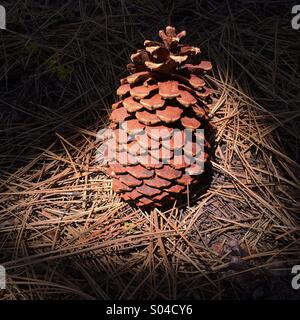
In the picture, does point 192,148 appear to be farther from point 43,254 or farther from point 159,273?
point 43,254

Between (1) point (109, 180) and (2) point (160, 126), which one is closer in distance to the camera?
(2) point (160, 126)

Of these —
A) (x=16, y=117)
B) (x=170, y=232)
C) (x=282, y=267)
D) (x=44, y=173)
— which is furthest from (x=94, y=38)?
(x=282, y=267)

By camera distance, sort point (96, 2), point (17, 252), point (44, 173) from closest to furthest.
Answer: point (17, 252) → point (44, 173) → point (96, 2)

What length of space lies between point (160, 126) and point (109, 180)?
0.32 m

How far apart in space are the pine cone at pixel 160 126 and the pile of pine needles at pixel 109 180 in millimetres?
111

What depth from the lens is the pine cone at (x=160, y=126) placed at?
133 centimetres

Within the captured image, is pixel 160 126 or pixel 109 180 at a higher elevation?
pixel 160 126

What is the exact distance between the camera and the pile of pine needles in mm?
1312

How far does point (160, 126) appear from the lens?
137 cm

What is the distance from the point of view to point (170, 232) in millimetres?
1414

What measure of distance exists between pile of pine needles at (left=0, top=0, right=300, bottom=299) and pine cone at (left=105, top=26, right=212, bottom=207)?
0.11 m

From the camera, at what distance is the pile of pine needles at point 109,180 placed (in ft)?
4.31

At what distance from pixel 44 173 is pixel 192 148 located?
57 cm

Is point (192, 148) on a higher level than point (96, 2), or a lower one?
lower
